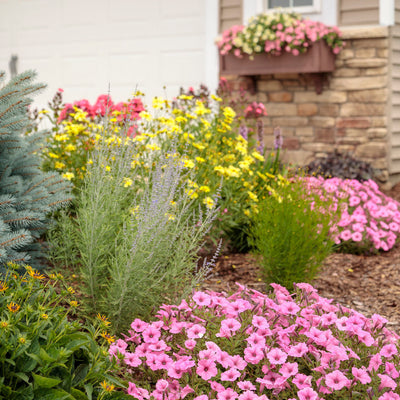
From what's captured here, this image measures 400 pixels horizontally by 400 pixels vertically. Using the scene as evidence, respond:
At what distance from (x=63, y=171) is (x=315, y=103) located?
13.8 ft

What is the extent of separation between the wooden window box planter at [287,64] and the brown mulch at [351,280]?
120 inches

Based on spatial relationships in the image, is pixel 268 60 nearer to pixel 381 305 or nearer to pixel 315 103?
pixel 315 103

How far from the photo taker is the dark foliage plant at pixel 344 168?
706 centimetres

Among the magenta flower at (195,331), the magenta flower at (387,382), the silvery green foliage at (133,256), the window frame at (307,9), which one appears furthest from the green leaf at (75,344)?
the window frame at (307,9)

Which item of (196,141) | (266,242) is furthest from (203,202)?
(196,141)

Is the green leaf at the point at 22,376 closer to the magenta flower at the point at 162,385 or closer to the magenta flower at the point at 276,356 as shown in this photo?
the magenta flower at the point at 162,385

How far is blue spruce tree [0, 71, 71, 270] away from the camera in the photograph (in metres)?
2.98

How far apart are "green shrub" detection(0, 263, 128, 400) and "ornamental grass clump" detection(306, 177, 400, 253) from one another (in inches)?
119

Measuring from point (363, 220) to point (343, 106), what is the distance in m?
2.73

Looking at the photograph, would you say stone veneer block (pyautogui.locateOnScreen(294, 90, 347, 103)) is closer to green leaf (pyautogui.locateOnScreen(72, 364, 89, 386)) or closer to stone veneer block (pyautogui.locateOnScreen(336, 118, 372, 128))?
stone veneer block (pyautogui.locateOnScreen(336, 118, 372, 128))

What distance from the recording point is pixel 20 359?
1.94 m

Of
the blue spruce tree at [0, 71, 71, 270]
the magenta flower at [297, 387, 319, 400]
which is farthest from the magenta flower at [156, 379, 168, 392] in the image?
the blue spruce tree at [0, 71, 71, 270]

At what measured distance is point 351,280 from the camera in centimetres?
440

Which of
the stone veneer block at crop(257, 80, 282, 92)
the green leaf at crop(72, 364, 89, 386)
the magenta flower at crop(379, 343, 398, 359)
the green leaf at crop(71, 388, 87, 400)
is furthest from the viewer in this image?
the stone veneer block at crop(257, 80, 282, 92)
